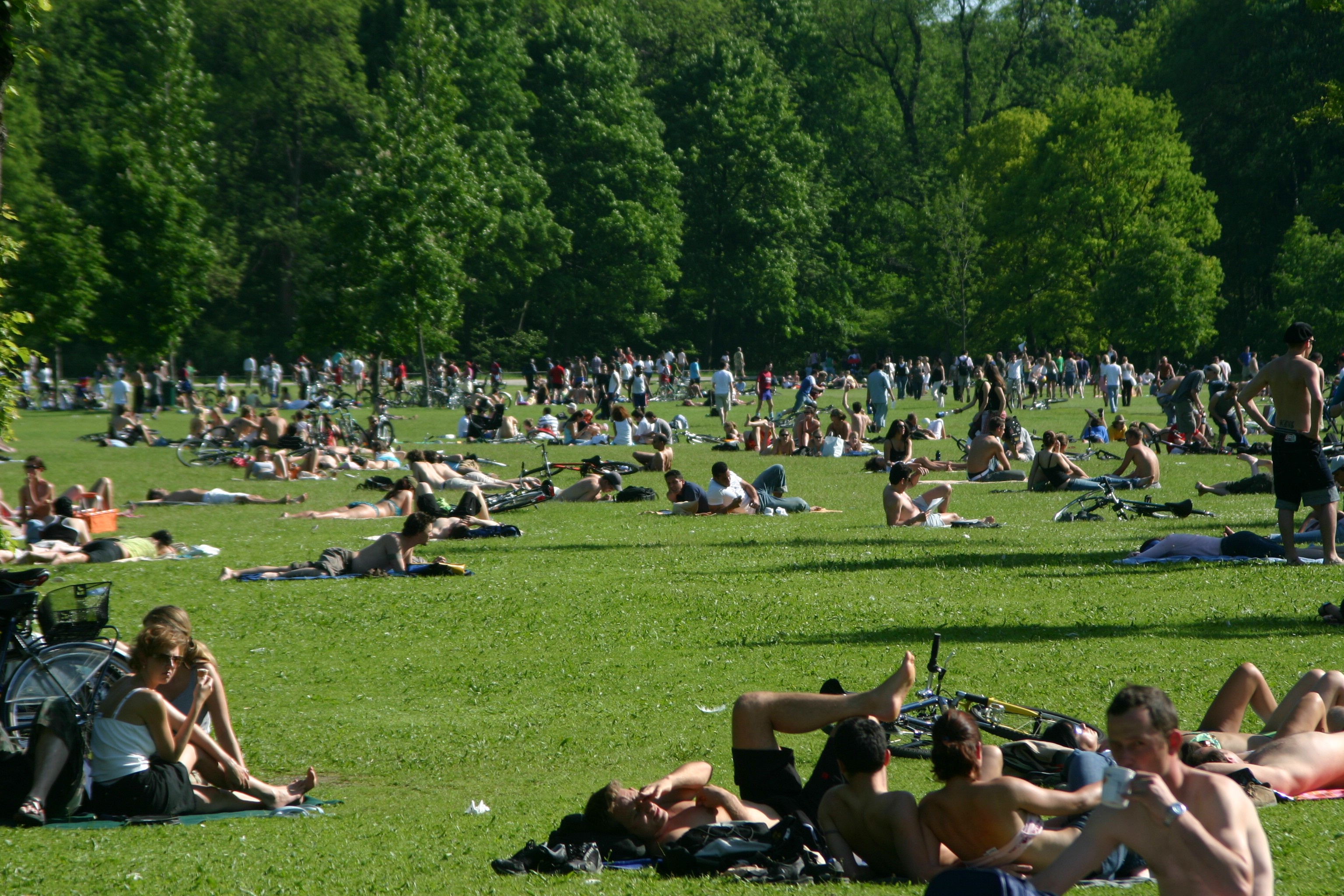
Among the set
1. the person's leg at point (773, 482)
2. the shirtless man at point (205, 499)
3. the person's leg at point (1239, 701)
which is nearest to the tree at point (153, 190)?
the shirtless man at point (205, 499)

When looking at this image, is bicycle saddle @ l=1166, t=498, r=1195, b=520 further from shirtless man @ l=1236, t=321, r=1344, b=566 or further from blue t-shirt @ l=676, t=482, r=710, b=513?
blue t-shirt @ l=676, t=482, r=710, b=513

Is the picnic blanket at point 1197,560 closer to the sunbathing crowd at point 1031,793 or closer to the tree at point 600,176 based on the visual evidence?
the sunbathing crowd at point 1031,793

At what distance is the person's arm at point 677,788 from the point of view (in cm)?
614

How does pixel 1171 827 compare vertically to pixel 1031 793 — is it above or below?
above

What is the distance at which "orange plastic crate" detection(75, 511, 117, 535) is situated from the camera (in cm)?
1781

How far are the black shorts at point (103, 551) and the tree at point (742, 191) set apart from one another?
5727cm

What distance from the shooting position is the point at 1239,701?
278 inches

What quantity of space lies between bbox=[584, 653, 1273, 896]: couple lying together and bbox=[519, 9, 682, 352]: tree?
61.5 metres

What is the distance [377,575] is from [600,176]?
54.8 meters

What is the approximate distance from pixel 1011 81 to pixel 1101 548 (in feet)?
231

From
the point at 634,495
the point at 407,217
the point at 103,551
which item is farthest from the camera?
the point at 407,217

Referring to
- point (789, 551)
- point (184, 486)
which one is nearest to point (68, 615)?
point (789, 551)

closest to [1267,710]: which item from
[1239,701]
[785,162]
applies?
[1239,701]

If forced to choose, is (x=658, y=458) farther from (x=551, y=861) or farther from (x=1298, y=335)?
(x=551, y=861)
